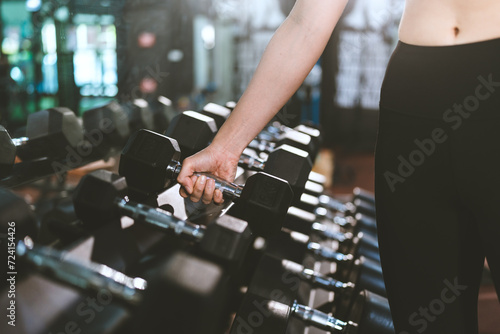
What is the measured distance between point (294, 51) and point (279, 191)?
0.28 meters

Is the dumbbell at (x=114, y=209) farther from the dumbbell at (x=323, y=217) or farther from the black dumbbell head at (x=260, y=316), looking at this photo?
the dumbbell at (x=323, y=217)

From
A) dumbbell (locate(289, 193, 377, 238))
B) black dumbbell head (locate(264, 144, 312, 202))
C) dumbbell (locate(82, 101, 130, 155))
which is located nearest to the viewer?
black dumbbell head (locate(264, 144, 312, 202))

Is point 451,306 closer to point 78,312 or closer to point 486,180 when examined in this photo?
point 486,180

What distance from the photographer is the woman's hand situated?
0.88 meters

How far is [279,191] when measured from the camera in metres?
0.80

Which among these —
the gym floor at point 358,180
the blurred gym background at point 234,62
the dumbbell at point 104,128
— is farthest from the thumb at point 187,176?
the blurred gym background at point 234,62

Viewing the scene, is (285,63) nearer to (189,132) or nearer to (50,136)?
(189,132)

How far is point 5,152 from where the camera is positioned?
0.93m

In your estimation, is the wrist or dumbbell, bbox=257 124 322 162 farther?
dumbbell, bbox=257 124 322 162

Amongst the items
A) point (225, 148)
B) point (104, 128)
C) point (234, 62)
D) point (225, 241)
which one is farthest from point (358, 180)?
point (225, 241)

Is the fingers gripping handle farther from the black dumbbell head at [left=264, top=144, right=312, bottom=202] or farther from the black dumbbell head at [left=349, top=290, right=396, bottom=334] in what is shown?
the black dumbbell head at [left=349, top=290, right=396, bottom=334]

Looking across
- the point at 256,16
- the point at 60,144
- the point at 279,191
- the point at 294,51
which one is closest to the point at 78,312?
the point at 279,191

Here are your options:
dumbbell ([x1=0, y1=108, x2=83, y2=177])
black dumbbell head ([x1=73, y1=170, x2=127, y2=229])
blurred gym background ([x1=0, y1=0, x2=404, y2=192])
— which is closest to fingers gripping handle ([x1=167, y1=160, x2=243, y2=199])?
black dumbbell head ([x1=73, y1=170, x2=127, y2=229])

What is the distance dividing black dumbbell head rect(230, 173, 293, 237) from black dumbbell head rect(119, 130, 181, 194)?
186mm
